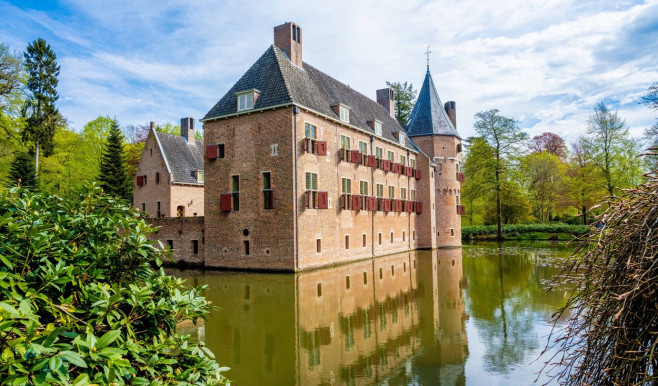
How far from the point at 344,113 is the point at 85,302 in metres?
22.5

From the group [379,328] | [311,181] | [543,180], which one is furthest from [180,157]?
[543,180]

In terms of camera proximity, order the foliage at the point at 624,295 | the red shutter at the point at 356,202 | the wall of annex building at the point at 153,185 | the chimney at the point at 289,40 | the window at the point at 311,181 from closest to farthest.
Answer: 1. the foliage at the point at 624,295
2. the window at the point at 311,181
3. the chimney at the point at 289,40
4. the red shutter at the point at 356,202
5. the wall of annex building at the point at 153,185

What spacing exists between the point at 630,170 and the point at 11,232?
4333 centimetres

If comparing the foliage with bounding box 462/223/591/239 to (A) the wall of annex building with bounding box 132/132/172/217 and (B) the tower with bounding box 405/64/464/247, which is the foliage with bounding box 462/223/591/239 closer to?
(B) the tower with bounding box 405/64/464/247

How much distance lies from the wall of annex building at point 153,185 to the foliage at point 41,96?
6.50m

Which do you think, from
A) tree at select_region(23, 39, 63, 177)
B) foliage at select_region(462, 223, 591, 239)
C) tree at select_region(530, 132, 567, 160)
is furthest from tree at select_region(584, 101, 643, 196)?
tree at select_region(23, 39, 63, 177)

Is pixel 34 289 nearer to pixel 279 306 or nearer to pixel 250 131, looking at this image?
pixel 279 306

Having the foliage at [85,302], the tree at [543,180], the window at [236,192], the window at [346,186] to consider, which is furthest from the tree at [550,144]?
the foliage at [85,302]

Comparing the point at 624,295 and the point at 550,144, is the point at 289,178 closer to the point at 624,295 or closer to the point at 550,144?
the point at 624,295

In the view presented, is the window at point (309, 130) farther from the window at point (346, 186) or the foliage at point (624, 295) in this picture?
the foliage at point (624, 295)

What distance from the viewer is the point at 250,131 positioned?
2105 centimetres

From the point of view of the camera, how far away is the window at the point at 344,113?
24281 millimetres

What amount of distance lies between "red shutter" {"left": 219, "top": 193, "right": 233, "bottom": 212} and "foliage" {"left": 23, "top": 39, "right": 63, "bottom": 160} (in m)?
15.3

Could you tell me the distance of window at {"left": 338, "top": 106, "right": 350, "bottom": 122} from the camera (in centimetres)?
2428
